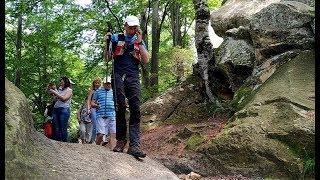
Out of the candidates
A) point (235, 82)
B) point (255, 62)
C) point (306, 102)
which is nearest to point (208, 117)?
point (235, 82)

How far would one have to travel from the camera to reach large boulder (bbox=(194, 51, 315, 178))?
6902 millimetres

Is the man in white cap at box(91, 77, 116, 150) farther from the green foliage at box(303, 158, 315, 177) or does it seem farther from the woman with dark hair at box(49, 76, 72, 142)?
the green foliage at box(303, 158, 315, 177)

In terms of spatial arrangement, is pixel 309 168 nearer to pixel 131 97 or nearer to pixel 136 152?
pixel 136 152

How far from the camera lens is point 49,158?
17.2ft

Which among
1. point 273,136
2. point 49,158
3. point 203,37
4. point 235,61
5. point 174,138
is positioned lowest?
point 174,138

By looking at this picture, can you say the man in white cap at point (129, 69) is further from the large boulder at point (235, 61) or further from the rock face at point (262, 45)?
the large boulder at point (235, 61)

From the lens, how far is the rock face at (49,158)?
178 inches

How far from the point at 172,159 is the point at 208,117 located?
12.6 feet

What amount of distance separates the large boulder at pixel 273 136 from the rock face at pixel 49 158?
62.0 inches

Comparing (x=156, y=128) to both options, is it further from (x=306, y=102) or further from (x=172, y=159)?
(x=306, y=102)

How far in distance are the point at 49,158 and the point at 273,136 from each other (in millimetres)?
4102

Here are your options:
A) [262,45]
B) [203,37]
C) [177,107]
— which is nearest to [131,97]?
[262,45]

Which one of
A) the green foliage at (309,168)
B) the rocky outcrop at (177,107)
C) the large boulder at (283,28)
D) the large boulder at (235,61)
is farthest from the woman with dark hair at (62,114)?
the green foliage at (309,168)

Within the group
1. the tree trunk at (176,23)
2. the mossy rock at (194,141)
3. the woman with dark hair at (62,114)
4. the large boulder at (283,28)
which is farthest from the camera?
the tree trunk at (176,23)
